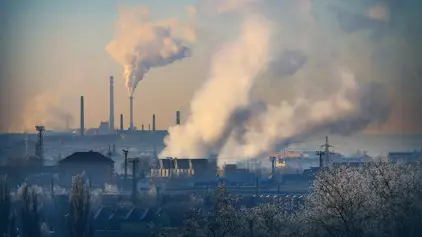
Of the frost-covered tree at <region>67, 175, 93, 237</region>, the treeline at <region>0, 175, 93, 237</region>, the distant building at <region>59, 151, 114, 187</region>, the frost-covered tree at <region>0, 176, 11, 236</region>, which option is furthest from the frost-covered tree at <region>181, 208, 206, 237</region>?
the distant building at <region>59, 151, 114, 187</region>

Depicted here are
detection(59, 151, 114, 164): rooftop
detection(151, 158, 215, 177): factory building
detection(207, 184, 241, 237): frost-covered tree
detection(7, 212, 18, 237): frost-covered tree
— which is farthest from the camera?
detection(151, 158, 215, 177): factory building

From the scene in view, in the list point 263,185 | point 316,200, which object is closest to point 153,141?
point 263,185

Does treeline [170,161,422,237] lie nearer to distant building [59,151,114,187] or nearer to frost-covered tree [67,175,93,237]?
frost-covered tree [67,175,93,237]

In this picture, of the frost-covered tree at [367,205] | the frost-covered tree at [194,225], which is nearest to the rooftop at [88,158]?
the frost-covered tree at [367,205]

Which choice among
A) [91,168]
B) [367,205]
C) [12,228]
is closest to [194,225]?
[367,205]

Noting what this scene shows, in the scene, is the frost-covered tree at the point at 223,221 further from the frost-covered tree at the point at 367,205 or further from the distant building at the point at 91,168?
the distant building at the point at 91,168

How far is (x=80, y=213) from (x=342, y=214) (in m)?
9.21

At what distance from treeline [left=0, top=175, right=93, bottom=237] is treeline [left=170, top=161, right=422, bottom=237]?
5429 mm

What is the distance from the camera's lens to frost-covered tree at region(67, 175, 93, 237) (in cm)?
2942

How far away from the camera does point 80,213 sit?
29891mm

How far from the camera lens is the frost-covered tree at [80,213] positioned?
29.4 meters

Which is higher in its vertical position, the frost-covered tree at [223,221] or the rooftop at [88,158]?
the rooftop at [88,158]

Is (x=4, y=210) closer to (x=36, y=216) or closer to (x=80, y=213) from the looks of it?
(x=36, y=216)

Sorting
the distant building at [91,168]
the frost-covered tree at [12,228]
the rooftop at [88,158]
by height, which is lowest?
the frost-covered tree at [12,228]
